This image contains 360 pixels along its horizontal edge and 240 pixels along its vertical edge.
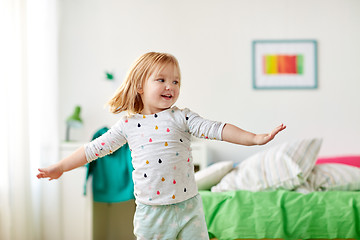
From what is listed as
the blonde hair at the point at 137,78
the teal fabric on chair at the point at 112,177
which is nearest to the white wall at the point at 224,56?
the teal fabric on chair at the point at 112,177

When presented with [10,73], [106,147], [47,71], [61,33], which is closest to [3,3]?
[10,73]

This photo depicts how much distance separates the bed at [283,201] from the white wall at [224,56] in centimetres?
99

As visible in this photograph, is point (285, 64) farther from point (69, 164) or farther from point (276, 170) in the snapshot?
point (69, 164)

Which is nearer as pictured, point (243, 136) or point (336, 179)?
point (243, 136)

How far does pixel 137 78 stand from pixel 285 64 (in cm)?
204

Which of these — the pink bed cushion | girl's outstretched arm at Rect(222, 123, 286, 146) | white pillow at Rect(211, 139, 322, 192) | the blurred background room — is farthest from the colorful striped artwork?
girl's outstretched arm at Rect(222, 123, 286, 146)

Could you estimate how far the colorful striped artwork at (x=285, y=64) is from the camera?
322 centimetres

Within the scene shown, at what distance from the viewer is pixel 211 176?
7.41 ft

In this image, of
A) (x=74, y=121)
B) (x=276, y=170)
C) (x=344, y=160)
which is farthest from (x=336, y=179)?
(x=74, y=121)

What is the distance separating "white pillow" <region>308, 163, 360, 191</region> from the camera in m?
2.16

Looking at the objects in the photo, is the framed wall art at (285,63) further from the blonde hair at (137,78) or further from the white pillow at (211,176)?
the blonde hair at (137,78)

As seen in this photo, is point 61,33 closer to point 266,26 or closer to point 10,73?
point 10,73

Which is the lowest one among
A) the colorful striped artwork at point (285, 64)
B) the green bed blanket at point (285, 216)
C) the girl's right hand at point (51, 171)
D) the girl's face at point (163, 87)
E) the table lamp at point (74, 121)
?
the green bed blanket at point (285, 216)

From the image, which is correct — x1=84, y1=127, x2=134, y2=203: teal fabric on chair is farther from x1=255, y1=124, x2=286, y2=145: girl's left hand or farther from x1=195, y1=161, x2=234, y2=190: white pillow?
x1=255, y1=124, x2=286, y2=145: girl's left hand
